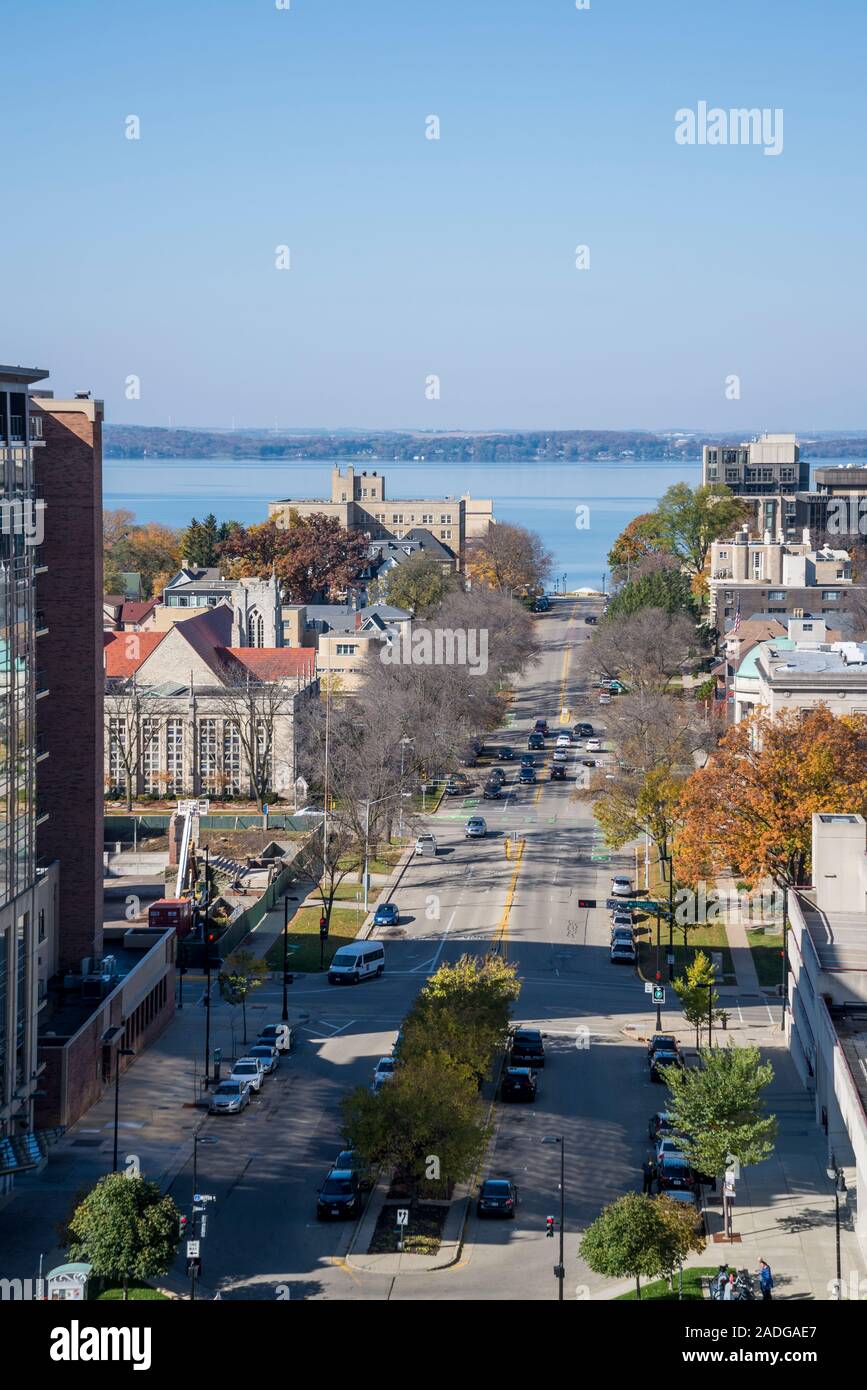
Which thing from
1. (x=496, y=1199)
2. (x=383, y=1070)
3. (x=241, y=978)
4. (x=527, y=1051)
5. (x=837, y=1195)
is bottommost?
(x=527, y=1051)

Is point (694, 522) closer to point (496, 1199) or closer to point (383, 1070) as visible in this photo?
point (383, 1070)

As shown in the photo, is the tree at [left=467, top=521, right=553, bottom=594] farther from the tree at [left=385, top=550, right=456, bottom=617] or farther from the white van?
the white van

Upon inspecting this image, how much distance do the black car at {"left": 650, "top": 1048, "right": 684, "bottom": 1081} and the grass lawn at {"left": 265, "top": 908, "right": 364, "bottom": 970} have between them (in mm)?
14435

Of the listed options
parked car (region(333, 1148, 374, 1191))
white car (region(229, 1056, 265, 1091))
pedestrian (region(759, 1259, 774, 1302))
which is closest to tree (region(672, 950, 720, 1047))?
white car (region(229, 1056, 265, 1091))

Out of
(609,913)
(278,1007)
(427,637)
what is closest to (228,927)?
(278,1007)

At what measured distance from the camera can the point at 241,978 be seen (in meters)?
45.6

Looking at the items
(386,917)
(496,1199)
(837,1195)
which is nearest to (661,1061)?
(496,1199)

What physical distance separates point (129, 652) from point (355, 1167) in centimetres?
5231

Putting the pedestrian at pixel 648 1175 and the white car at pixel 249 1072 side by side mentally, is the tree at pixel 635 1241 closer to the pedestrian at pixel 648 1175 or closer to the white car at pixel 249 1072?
the pedestrian at pixel 648 1175

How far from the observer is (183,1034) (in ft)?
147

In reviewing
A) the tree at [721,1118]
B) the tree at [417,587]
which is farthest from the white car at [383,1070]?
the tree at [417,587]

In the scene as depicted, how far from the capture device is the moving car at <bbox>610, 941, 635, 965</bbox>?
5250cm
